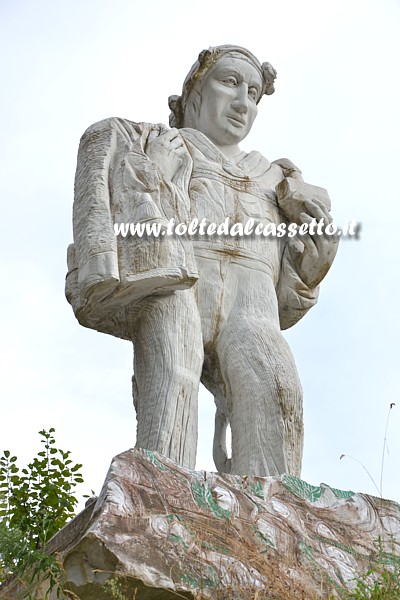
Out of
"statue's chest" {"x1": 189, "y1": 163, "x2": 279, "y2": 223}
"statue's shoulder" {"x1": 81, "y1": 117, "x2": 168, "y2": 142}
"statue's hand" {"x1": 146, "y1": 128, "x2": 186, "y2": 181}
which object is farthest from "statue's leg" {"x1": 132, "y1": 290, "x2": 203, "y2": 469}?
"statue's shoulder" {"x1": 81, "y1": 117, "x2": 168, "y2": 142}

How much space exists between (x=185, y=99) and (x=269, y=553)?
337 cm

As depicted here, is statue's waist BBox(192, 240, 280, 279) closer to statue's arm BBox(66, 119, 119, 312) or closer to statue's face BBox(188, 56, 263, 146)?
statue's arm BBox(66, 119, 119, 312)

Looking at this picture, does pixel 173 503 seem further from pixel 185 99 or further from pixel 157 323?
pixel 185 99

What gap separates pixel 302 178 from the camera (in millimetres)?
7508

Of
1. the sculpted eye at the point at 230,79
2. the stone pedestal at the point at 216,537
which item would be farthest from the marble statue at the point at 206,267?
the stone pedestal at the point at 216,537

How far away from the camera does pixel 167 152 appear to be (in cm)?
695

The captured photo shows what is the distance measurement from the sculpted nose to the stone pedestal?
2.54 meters

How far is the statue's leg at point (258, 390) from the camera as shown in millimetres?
6293

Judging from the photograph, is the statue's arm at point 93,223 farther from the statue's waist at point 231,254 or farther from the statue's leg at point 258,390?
the statue's leg at point 258,390

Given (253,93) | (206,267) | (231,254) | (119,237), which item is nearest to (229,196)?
(231,254)

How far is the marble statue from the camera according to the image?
6.23 meters

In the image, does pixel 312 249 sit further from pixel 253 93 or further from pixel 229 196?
pixel 253 93

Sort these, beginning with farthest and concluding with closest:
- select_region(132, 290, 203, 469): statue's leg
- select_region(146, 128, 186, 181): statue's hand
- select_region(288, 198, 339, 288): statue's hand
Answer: select_region(288, 198, 339, 288): statue's hand < select_region(146, 128, 186, 181): statue's hand < select_region(132, 290, 203, 469): statue's leg

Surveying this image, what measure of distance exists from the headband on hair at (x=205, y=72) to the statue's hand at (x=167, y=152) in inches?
21.8
